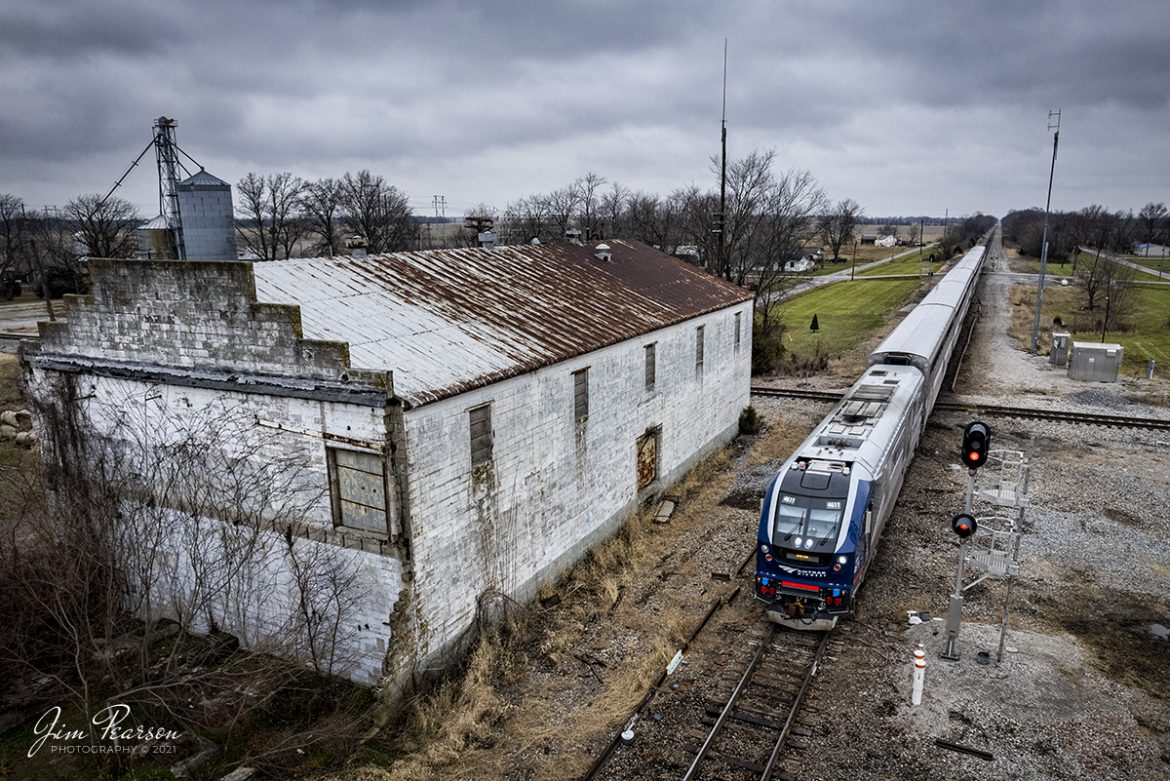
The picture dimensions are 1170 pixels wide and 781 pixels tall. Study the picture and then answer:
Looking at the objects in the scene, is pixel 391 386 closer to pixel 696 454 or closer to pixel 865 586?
pixel 865 586

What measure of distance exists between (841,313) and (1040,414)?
32000mm

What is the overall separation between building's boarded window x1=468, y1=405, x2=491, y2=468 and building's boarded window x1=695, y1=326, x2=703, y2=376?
10.1m

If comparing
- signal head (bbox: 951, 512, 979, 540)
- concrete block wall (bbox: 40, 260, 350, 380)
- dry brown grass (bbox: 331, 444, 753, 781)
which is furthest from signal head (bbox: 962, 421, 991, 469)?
concrete block wall (bbox: 40, 260, 350, 380)

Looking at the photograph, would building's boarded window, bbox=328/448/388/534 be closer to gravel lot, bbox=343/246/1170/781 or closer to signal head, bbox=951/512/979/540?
gravel lot, bbox=343/246/1170/781

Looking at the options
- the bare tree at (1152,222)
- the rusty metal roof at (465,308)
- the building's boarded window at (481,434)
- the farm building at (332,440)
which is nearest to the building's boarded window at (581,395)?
the farm building at (332,440)

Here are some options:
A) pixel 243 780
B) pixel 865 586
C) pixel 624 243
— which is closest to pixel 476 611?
pixel 243 780

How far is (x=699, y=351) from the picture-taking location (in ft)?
71.4

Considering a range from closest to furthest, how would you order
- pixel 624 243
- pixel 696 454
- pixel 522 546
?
pixel 522 546
pixel 696 454
pixel 624 243

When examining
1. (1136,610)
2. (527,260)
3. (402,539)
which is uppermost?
(527,260)

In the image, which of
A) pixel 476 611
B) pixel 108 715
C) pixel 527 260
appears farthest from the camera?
pixel 527 260

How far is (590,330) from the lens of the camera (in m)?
16.4

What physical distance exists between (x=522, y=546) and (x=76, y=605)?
7013 mm

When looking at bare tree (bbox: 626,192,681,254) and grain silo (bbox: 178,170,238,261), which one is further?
bare tree (bbox: 626,192,681,254)

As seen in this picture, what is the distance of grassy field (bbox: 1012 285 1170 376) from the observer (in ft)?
124
